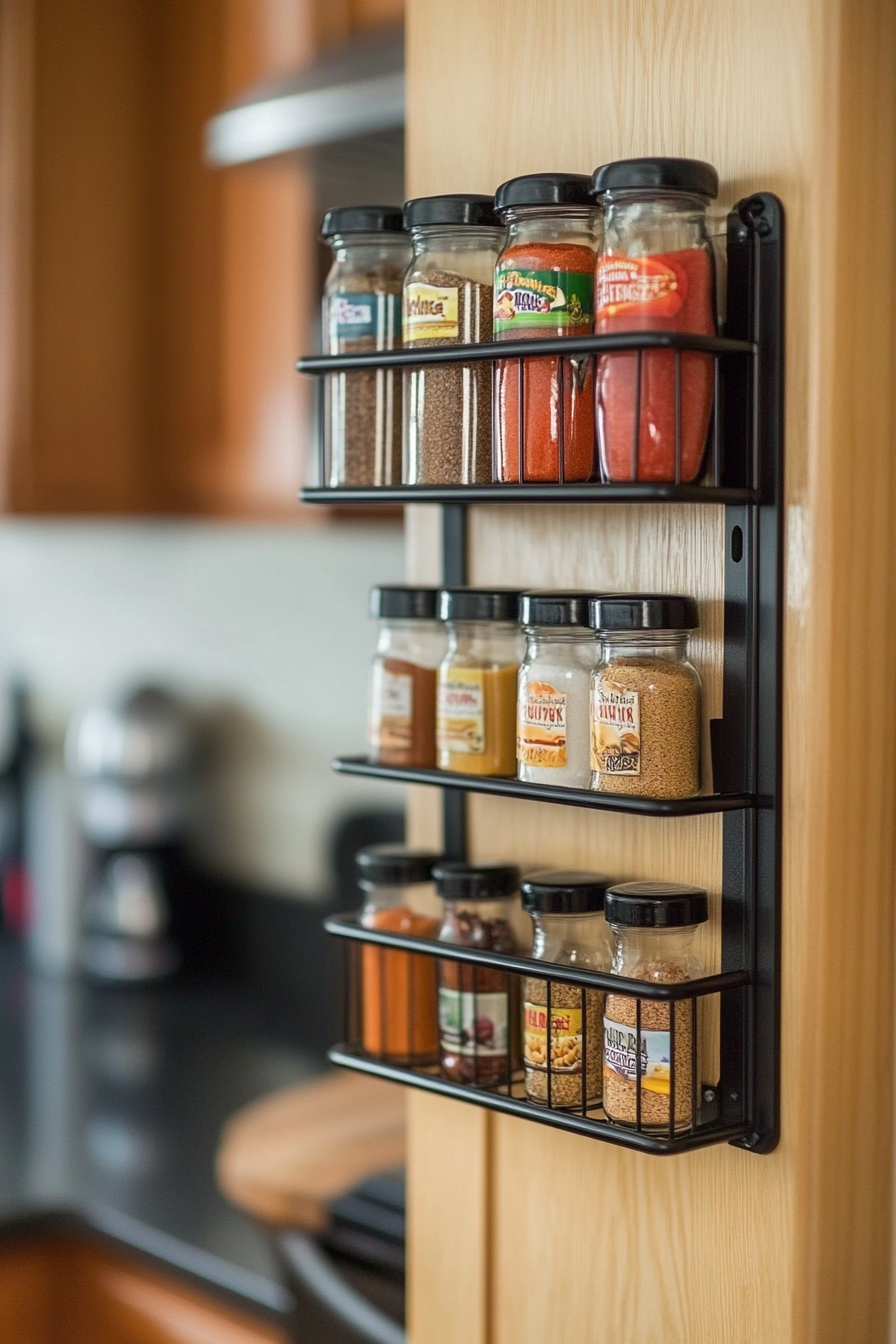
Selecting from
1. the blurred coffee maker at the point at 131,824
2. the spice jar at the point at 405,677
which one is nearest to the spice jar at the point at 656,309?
the spice jar at the point at 405,677

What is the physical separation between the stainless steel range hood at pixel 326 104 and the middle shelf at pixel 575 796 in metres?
0.70

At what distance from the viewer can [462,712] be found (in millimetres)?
927

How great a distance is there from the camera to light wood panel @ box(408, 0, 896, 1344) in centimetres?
81

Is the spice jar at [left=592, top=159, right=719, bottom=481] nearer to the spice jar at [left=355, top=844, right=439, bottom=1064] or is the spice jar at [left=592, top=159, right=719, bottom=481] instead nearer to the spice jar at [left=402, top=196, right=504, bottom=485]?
the spice jar at [left=402, top=196, right=504, bottom=485]

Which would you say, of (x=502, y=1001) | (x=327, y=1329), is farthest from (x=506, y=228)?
(x=327, y=1329)

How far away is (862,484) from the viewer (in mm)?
837

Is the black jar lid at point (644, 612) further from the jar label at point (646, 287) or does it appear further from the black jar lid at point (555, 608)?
the jar label at point (646, 287)

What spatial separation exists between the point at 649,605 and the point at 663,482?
A: 0.22 feet

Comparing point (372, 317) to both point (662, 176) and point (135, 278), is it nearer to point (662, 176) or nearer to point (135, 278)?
point (662, 176)

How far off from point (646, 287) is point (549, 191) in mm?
88

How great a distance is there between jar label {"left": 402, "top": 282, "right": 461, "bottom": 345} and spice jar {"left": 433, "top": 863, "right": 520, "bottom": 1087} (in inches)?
12.5

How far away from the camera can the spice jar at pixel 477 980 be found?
0.92m

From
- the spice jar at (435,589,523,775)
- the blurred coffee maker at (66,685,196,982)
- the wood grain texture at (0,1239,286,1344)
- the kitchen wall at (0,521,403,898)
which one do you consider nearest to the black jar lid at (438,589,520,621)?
the spice jar at (435,589,523,775)

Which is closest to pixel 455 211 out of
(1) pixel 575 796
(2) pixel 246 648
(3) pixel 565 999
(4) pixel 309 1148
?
(1) pixel 575 796
